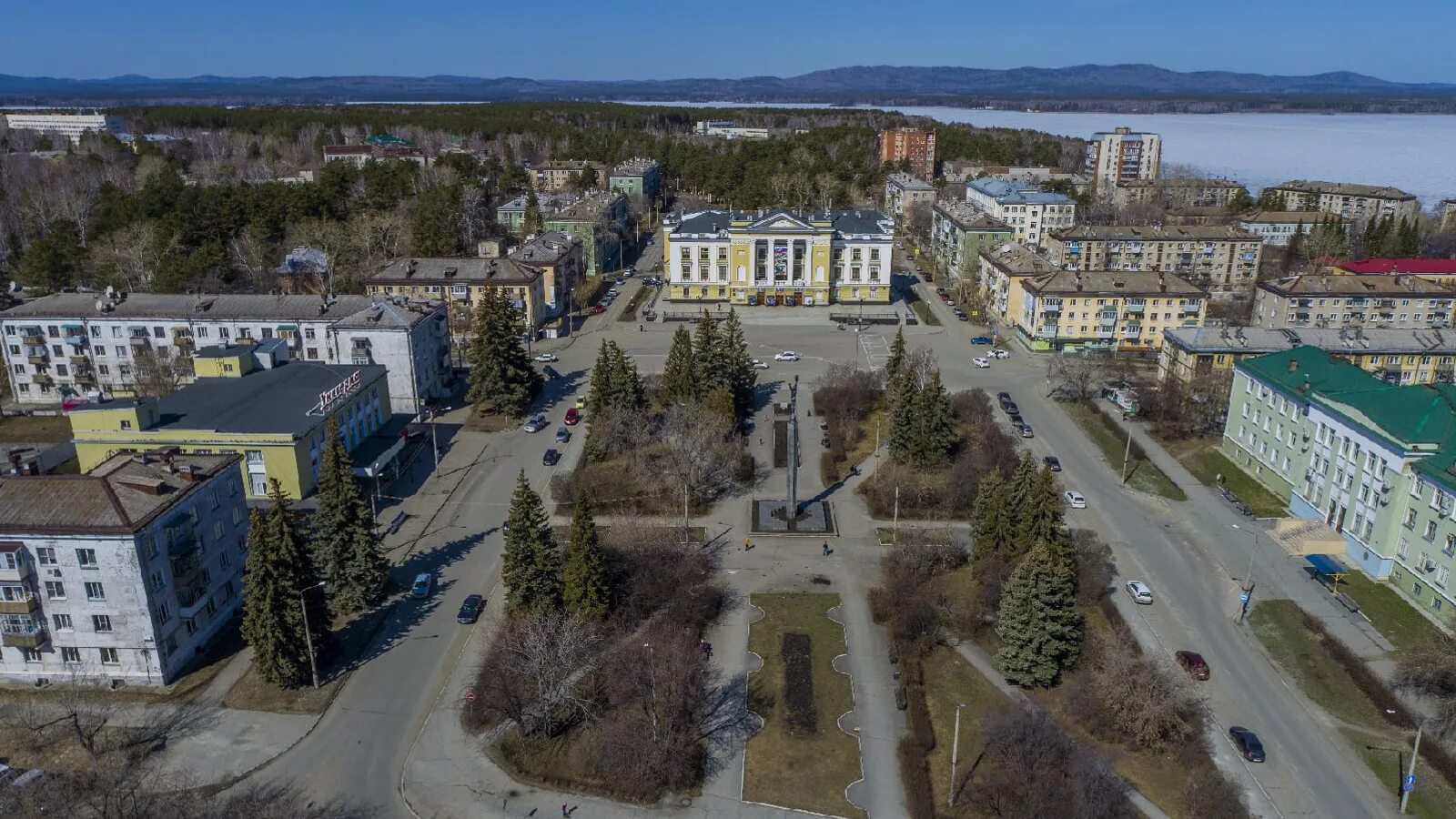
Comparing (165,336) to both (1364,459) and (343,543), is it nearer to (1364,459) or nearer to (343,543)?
(343,543)

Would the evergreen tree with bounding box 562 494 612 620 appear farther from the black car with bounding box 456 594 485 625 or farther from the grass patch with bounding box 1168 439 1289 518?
the grass patch with bounding box 1168 439 1289 518

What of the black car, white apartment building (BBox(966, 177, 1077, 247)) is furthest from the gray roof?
white apartment building (BBox(966, 177, 1077, 247))

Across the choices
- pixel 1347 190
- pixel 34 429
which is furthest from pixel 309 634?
pixel 1347 190

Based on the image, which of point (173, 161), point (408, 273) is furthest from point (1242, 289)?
point (173, 161)

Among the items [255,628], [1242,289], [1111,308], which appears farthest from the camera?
[1242,289]

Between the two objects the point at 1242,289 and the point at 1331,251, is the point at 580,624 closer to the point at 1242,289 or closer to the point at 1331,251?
the point at 1242,289

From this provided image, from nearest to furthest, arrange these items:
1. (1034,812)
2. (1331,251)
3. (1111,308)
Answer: (1034,812)
(1111,308)
(1331,251)
